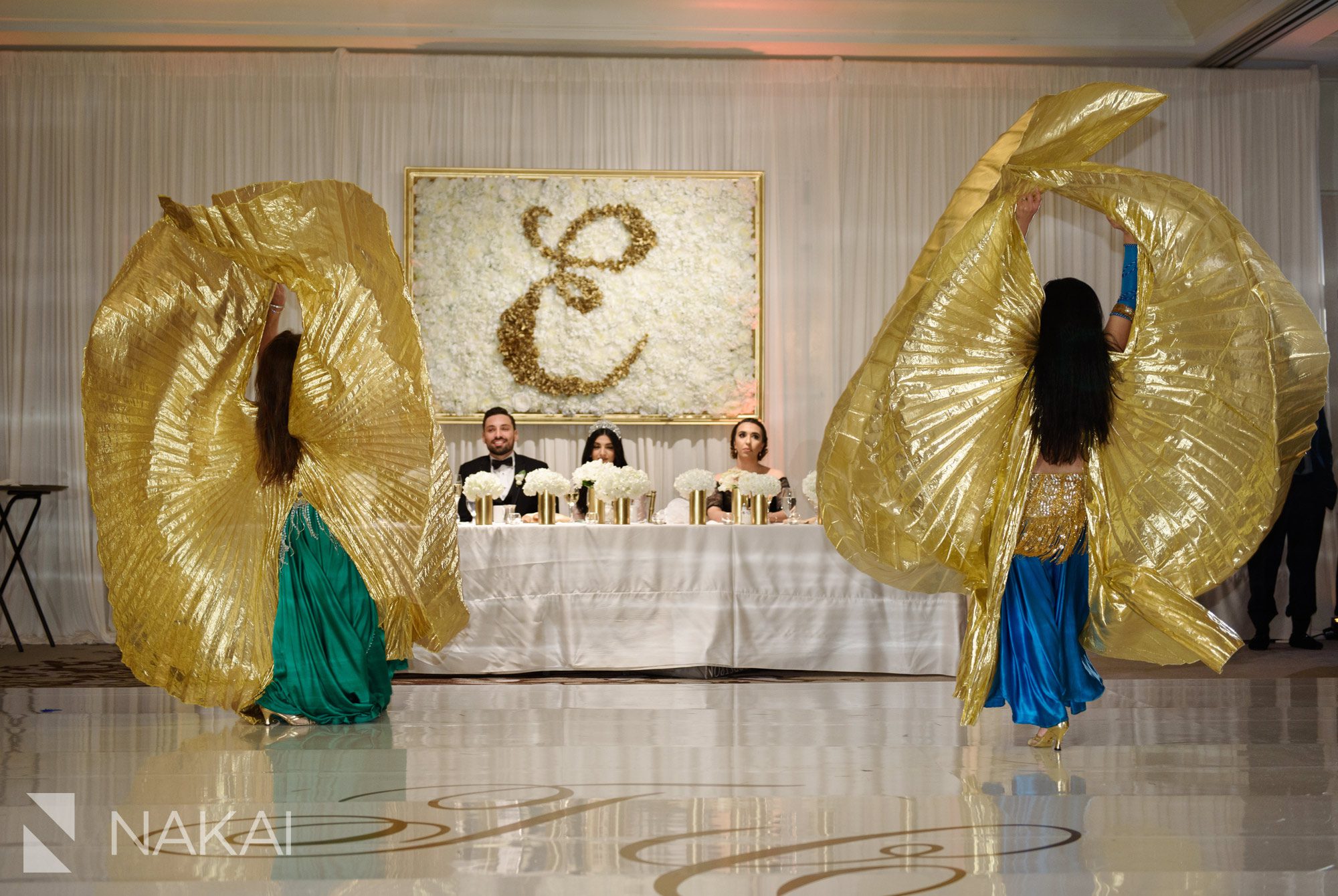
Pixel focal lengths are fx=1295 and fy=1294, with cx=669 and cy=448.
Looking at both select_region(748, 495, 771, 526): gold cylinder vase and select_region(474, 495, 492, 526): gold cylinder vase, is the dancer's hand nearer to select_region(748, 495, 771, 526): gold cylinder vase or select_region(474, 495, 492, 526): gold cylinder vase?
select_region(748, 495, 771, 526): gold cylinder vase

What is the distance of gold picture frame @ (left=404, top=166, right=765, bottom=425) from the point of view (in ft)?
26.3

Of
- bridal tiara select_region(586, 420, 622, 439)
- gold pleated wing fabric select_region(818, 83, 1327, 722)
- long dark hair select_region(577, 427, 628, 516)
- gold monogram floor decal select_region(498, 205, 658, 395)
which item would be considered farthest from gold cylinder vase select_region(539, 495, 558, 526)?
gold pleated wing fabric select_region(818, 83, 1327, 722)

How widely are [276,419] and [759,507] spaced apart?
8.59ft

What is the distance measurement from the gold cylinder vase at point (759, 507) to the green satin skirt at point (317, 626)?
7.58ft

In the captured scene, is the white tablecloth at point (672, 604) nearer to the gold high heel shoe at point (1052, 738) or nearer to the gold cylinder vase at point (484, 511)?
the gold cylinder vase at point (484, 511)

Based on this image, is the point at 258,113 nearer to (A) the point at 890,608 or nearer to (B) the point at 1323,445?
(A) the point at 890,608

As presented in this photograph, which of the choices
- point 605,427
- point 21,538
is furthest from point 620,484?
point 21,538

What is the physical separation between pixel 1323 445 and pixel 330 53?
6399 millimetres

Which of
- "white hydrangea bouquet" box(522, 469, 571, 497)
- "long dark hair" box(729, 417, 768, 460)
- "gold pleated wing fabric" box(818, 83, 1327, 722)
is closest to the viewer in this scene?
"gold pleated wing fabric" box(818, 83, 1327, 722)

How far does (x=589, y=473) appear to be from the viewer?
631cm

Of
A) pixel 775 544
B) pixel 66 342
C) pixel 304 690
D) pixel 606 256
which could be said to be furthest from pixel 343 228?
pixel 66 342

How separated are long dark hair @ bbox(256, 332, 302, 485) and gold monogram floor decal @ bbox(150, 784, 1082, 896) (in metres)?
1.50

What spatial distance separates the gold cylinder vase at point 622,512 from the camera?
243 inches

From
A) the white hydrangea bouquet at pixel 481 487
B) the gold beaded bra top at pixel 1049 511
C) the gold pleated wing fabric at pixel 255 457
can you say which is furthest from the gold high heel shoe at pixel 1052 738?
the white hydrangea bouquet at pixel 481 487
